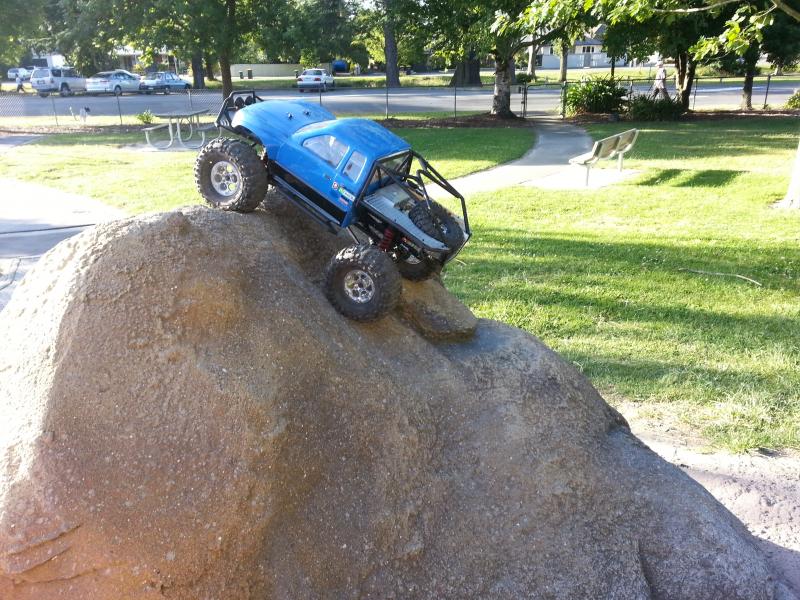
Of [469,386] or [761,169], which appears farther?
[761,169]

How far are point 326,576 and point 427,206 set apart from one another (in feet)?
7.48

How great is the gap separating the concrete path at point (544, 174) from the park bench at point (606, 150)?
1.37 ft

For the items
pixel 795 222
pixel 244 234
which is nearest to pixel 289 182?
pixel 244 234

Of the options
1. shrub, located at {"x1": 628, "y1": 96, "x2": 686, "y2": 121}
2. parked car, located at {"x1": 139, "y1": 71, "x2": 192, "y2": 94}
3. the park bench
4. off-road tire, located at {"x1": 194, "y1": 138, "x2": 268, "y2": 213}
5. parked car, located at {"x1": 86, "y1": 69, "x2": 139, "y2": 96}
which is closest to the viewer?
off-road tire, located at {"x1": 194, "y1": 138, "x2": 268, "y2": 213}

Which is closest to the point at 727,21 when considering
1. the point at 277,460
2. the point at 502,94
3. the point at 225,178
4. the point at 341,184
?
the point at 341,184

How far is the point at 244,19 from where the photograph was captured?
24.7 meters

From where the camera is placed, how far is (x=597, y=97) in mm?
29828

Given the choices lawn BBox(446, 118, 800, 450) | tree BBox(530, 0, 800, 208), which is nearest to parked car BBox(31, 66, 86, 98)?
lawn BBox(446, 118, 800, 450)

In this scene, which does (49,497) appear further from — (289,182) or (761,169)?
(761,169)

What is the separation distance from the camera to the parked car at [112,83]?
46.3 metres

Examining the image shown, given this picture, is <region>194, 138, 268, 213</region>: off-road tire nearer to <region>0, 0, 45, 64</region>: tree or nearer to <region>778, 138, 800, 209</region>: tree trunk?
<region>778, 138, 800, 209</region>: tree trunk

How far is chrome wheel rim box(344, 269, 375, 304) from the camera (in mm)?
4027

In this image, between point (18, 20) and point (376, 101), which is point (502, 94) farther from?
point (18, 20)

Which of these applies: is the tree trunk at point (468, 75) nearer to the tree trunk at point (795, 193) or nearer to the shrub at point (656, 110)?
the shrub at point (656, 110)
